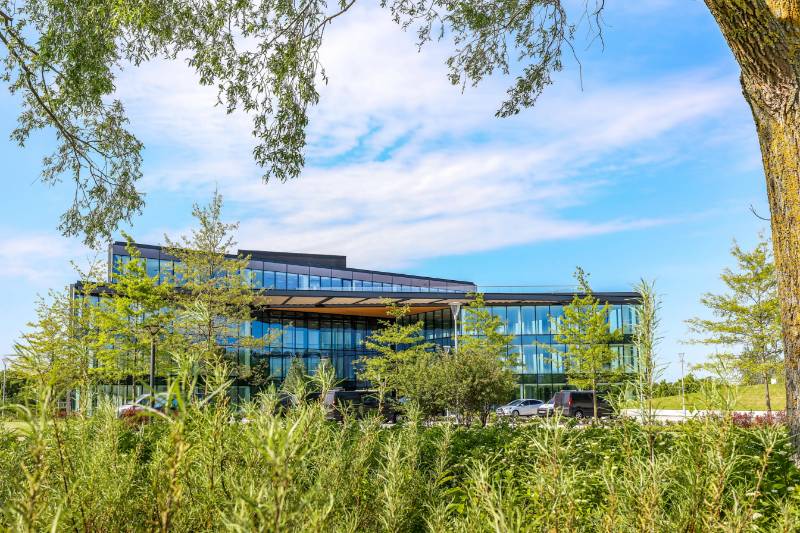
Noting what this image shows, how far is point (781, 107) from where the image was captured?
23.9 ft

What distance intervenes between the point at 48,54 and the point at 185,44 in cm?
238

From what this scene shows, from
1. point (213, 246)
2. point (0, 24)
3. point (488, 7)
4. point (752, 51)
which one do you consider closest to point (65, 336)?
point (213, 246)

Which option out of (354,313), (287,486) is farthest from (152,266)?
(287,486)

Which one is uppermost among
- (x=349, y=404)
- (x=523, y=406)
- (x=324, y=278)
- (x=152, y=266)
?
(x=152, y=266)

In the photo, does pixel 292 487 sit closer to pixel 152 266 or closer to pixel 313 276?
pixel 152 266

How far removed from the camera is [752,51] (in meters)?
7.29

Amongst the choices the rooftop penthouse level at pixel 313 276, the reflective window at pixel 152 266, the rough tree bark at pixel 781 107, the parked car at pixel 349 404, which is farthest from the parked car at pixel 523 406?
the rough tree bark at pixel 781 107

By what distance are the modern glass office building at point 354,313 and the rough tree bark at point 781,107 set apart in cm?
3834

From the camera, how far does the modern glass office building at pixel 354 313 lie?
4828cm

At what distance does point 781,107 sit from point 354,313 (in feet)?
172

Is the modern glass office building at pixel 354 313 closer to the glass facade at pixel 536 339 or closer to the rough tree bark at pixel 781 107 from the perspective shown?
the glass facade at pixel 536 339

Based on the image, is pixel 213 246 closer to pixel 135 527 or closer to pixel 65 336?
pixel 65 336

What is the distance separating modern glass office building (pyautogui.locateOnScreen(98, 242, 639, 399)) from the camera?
48.3 metres

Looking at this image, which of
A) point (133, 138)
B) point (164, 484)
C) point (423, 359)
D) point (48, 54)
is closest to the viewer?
point (164, 484)
